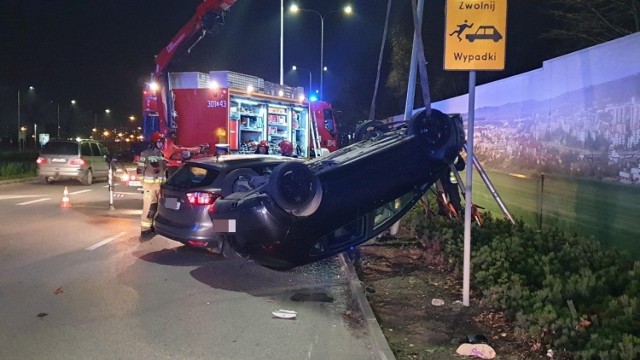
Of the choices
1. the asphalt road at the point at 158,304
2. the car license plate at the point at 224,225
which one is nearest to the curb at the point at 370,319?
the asphalt road at the point at 158,304

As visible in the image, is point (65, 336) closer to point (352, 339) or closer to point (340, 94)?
point (352, 339)

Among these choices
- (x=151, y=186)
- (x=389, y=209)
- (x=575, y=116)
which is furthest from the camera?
(x=151, y=186)

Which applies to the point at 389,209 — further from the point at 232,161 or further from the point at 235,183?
the point at 232,161

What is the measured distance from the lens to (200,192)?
8.51 meters

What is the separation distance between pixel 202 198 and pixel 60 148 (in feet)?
52.2

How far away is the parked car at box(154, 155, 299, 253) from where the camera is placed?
842 cm

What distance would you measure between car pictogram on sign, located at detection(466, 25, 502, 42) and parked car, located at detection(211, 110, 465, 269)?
1128 millimetres

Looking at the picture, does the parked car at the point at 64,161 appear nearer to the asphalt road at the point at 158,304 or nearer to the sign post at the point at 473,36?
the asphalt road at the point at 158,304

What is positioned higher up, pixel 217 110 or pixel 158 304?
pixel 217 110

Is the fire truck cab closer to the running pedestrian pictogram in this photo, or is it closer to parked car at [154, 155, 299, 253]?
parked car at [154, 155, 299, 253]

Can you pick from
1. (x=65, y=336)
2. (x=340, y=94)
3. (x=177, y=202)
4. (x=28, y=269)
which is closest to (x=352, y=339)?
(x=65, y=336)

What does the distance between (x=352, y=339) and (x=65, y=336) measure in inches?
106

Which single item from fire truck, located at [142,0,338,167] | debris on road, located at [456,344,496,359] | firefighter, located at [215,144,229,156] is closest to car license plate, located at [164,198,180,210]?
debris on road, located at [456,344,496,359]

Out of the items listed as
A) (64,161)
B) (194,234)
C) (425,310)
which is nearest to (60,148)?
(64,161)
